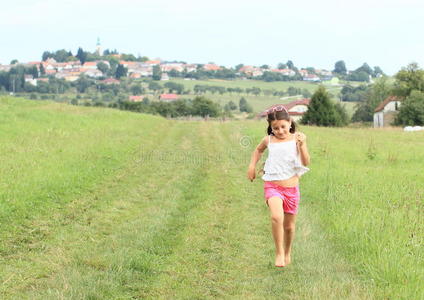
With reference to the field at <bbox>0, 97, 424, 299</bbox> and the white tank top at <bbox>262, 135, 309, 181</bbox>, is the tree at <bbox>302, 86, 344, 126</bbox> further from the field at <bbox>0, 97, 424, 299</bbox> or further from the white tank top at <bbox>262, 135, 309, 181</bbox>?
the white tank top at <bbox>262, 135, 309, 181</bbox>

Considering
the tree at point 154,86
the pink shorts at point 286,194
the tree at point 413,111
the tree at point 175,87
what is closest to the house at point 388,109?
the tree at point 413,111

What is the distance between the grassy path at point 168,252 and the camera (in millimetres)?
5824

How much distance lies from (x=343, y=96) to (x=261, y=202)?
144472 mm

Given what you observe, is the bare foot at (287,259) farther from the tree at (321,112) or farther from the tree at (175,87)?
the tree at (175,87)

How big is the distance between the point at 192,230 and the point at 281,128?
287cm

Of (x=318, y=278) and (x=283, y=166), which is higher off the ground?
(x=283, y=166)

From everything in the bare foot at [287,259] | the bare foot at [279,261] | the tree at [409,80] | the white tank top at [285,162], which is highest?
the tree at [409,80]

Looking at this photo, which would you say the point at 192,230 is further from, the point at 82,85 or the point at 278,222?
the point at 82,85

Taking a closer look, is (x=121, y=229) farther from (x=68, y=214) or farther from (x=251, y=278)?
(x=251, y=278)

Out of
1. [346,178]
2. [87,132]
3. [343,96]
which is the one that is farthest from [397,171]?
[343,96]

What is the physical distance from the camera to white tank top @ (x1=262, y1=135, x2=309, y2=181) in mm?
6758

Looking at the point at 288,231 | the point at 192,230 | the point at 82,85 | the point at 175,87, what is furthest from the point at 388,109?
the point at 288,231

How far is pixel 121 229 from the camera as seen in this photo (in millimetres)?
8977

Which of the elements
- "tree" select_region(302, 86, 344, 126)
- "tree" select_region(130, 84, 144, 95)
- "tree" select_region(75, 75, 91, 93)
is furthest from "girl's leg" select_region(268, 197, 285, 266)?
"tree" select_region(130, 84, 144, 95)
